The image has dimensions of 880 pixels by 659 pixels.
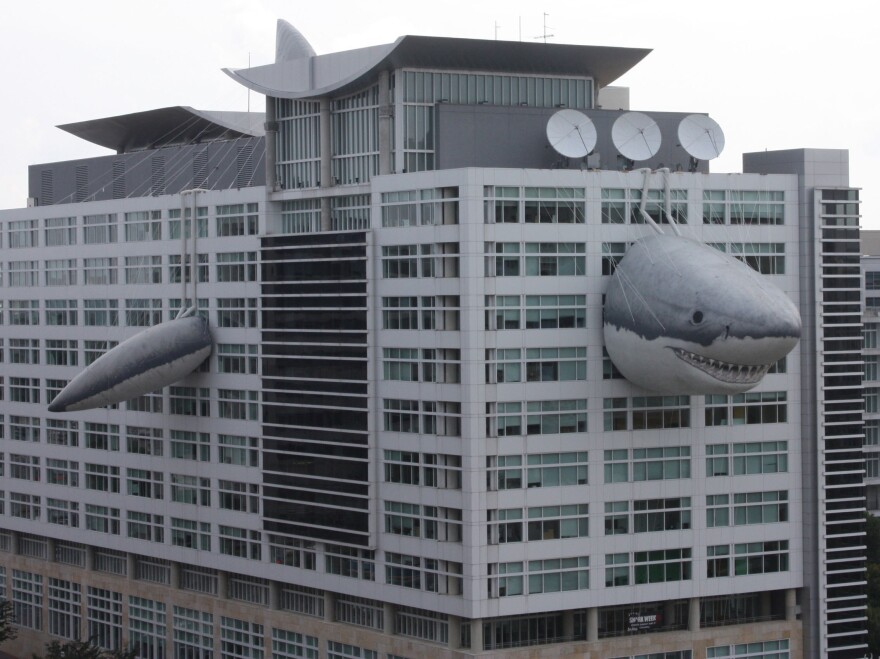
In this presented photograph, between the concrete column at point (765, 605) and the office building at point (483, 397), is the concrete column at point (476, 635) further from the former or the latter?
the concrete column at point (765, 605)

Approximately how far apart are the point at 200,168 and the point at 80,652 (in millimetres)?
29586

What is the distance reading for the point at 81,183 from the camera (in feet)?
383

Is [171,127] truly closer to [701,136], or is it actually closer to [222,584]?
[222,584]

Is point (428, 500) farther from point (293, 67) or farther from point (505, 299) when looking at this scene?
point (293, 67)

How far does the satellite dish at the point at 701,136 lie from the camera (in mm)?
93562

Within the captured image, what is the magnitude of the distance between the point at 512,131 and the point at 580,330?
36.1ft

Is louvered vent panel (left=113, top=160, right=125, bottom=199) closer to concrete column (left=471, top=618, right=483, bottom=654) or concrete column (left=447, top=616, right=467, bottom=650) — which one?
concrete column (left=447, top=616, right=467, bottom=650)

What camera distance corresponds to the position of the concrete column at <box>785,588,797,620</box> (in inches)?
3735

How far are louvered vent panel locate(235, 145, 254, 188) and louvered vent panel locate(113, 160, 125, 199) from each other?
39.0ft

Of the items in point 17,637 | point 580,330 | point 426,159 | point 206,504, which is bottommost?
point 17,637

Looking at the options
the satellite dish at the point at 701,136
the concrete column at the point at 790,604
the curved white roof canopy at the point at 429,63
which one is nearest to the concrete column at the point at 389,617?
the concrete column at the point at 790,604

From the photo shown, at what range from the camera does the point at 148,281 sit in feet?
352

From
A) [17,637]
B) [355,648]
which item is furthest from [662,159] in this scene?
Result: [17,637]

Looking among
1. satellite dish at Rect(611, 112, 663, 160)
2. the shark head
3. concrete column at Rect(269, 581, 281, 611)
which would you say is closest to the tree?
concrete column at Rect(269, 581, 281, 611)
